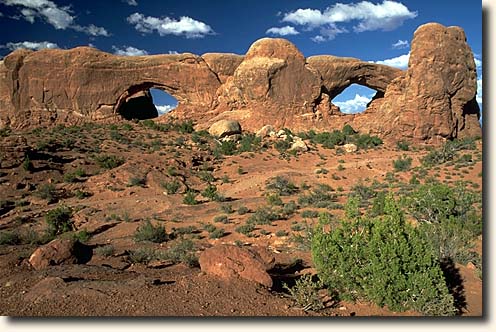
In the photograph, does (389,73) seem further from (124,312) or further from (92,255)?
(124,312)

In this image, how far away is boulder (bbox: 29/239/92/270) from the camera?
24.5 ft

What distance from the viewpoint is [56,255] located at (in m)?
7.67

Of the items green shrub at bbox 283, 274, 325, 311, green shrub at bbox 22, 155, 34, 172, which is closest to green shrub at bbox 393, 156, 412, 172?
green shrub at bbox 283, 274, 325, 311

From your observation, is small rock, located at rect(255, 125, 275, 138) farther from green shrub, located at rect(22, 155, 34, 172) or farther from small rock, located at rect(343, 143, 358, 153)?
green shrub, located at rect(22, 155, 34, 172)

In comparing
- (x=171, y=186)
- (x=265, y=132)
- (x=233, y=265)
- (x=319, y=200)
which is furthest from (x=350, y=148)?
(x=233, y=265)

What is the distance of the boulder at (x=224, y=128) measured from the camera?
2905cm

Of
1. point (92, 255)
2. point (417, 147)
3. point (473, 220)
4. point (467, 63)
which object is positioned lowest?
point (92, 255)

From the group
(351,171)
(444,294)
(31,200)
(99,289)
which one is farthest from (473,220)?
(31,200)

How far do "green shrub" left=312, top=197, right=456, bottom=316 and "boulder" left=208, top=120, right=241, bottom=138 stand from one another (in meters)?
23.6

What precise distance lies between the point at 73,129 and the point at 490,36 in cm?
2746

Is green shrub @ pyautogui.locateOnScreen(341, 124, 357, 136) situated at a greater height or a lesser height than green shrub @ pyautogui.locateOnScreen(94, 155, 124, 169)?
greater

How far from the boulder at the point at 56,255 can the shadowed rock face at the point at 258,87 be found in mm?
23039

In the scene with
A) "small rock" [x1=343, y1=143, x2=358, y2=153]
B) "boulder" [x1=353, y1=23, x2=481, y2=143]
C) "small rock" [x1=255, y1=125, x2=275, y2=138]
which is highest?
"boulder" [x1=353, y1=23, x2=481, y2=143]

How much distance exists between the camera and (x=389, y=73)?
34156 millimetres
